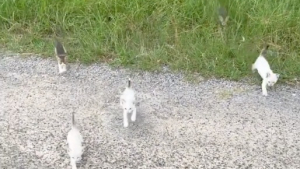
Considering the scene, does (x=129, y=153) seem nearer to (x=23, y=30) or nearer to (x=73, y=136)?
(x=73, y=136)

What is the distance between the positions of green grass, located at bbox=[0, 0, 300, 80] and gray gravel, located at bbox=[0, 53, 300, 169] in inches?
6.3

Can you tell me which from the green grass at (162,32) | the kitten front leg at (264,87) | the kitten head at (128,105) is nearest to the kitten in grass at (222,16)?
the green grass at (162,32)

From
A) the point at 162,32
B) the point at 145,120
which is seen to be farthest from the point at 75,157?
the point at 162,32

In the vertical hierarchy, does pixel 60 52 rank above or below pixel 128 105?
above

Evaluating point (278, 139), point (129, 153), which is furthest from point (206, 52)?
point (129, 153)

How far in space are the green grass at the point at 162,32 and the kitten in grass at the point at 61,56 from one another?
219 millimetres

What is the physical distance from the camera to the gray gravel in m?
2.80

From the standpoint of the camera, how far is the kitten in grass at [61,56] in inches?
138

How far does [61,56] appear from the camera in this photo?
3.52 meters

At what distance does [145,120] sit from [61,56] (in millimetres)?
865

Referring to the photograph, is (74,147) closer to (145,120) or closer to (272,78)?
(145,120)

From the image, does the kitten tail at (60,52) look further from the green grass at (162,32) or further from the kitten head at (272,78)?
the kitten head at (272,78)

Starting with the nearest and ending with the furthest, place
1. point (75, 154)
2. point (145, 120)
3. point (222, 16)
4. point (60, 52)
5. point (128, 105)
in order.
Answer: point (75, 154) < point (128, 105) < point (145, 120) < point (60, 52) < point (222, 16)

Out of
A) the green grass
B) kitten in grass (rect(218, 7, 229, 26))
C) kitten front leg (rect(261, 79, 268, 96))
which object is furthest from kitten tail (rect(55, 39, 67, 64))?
kitten front leg (rect(261, 79, 268, 96))
